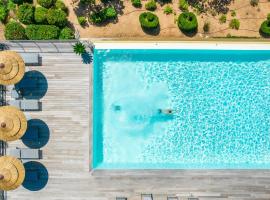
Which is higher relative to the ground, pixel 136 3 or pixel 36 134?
pixel 136 3

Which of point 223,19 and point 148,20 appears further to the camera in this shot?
point 223,19

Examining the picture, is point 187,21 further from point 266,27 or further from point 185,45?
point 266,27

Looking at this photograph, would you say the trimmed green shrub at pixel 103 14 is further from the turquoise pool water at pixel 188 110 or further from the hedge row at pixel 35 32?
the turquoise pool water at pixel 188 110

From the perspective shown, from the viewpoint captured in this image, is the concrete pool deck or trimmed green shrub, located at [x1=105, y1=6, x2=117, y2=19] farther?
trimmed green shrub, located at [x1=105, y1=6, x2=117, y2=19]

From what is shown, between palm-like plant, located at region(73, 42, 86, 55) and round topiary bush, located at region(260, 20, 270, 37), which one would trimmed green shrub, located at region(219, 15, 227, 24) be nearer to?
round topiary bush, located at region(260, 20, 270, 37)

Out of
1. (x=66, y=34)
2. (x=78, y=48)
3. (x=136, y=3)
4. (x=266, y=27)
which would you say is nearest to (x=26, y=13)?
(x=66, y=34)

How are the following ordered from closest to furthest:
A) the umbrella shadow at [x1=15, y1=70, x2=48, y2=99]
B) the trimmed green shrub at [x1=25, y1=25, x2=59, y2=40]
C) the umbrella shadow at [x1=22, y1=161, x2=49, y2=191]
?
the umbrella shadow at [x1=22, y1=161, x2=49, y2=191] < the trimmed green shrub at [x1=25, y1=25, x2=59, y2=40] < the umbrella shadow at [x1=15, y1=70, x2=48, y2=99]

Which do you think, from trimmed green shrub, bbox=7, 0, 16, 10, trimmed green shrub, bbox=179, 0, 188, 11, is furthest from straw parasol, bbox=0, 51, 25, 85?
trimmed green shrub, bbox=179, 0, 188, 11
